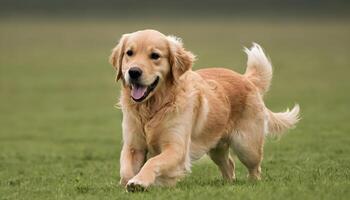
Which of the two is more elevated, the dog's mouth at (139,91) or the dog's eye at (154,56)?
the dog's eye at (154,56)

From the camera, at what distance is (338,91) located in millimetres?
26016

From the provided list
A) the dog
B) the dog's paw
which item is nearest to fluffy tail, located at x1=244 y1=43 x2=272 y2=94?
the dog

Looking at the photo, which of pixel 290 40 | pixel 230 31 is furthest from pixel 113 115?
pixel 230 31

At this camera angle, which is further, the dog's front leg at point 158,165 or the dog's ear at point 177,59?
the dog's ear at point 177,59

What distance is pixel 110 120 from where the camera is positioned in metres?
21.5

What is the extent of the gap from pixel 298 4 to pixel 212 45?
1523 inches

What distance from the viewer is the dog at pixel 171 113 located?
30.3 ft

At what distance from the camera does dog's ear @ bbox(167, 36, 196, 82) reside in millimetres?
9633

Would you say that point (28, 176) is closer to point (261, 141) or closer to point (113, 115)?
point (261, 141)

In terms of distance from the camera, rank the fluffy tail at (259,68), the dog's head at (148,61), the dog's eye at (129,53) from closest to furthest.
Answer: the dog's head at (148,61)
the dog's eye at (129,53)
the fluffy tail at (259,68)

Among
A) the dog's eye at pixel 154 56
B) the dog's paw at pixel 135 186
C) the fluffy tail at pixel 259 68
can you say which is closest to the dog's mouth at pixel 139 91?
the dog's eye at pixel 154 56

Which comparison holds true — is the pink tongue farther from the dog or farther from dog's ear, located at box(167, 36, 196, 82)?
dog's ear, located at box(167, 36, 196, 82)

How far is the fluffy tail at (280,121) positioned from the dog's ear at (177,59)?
2.11 m

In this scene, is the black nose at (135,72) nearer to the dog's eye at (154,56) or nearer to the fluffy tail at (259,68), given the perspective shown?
the dog's eye at (154,56)
